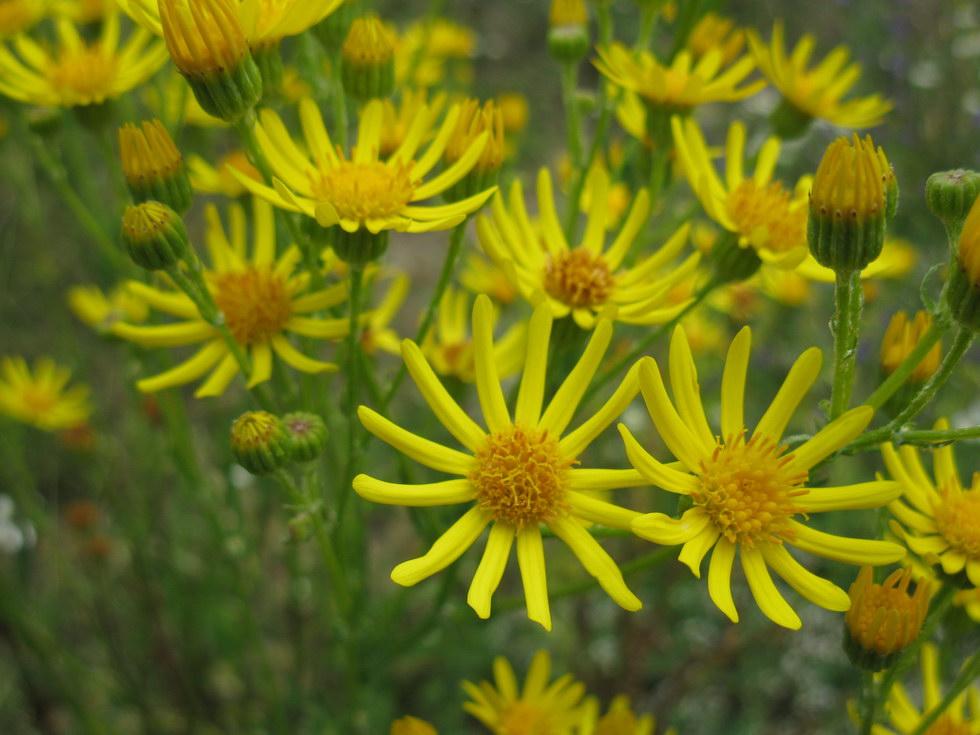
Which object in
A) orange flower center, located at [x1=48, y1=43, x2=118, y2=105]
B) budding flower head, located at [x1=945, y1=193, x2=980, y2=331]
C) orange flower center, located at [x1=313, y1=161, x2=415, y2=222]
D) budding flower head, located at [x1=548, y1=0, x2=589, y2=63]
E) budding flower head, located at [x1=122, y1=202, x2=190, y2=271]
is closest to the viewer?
budding flower head, located at [x1=945, y1=193, x2=980, y2=331]

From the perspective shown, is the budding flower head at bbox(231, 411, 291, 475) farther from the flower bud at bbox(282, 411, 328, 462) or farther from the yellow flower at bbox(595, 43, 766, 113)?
the yellow flower at bbox(595, 43, 766, 113)

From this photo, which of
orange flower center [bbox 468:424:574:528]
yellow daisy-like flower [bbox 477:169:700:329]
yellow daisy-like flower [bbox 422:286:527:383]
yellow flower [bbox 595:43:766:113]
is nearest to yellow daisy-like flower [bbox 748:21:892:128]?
yellow flower [bbox 595:43:766:113]

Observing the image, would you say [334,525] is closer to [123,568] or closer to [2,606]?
[2,606]

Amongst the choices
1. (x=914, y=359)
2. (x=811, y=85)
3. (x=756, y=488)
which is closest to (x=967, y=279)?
(x=914, y=359)

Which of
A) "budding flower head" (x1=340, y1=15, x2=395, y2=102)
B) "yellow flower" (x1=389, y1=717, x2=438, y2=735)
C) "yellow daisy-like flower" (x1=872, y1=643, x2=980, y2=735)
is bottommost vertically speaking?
"yellow flower" (x1=389, y1=717, x2=438, y2=735)

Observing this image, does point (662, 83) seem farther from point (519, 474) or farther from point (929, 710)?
point (929, 710)

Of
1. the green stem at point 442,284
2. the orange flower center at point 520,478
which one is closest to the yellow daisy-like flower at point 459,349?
the green stem at point 442,284
